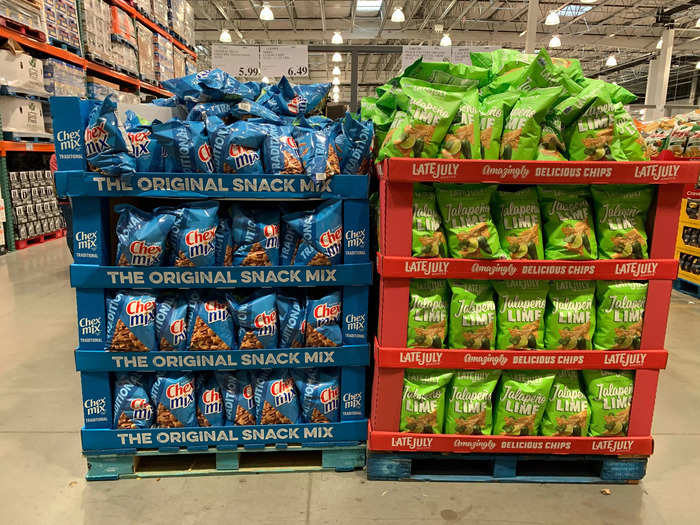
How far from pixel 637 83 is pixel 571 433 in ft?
109

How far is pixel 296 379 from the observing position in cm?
255

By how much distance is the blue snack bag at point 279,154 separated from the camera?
2.29 m

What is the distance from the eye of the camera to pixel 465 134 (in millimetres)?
2197

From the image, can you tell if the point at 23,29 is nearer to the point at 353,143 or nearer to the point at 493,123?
the point at 353,143

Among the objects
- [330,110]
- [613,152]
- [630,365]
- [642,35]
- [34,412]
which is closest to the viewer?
[613,152]

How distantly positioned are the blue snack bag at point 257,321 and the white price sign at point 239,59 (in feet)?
13.5

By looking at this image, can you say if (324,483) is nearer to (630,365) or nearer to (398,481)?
(398,481)

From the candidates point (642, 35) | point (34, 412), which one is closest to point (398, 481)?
point (34, 412)

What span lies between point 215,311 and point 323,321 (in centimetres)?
54

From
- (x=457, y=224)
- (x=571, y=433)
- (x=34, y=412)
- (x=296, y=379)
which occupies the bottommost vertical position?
(x=34, y=412)

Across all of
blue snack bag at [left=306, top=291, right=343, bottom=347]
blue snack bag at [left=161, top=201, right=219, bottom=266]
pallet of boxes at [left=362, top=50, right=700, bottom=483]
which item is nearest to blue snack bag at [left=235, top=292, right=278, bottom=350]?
blue snack bag at [left=306, top=291, right=343, bottom=347]

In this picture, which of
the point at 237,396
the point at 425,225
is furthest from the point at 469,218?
the point at 237,396

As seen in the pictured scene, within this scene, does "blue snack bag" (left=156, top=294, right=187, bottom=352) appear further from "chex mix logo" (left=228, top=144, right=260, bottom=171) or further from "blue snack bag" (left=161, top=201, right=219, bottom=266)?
"chex mix logo" (left=228, top=144, right=260, bottom=171)

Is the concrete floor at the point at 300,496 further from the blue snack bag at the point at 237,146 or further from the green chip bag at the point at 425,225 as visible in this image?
the blue snack bag at the point at 237,146
